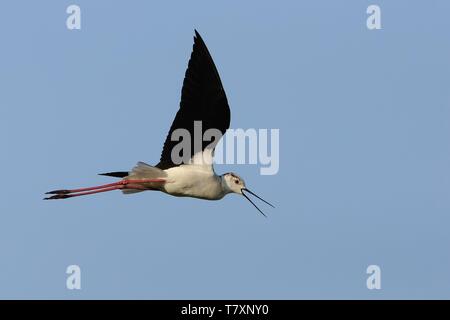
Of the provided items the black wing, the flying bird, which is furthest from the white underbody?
the black wing

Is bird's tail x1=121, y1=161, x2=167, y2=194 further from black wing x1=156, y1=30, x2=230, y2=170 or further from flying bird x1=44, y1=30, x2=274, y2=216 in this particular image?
black wing x1=156, y1=30, x2=230, y2=170

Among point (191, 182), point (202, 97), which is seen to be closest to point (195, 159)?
point (191, 182)

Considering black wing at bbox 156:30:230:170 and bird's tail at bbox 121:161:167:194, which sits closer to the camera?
black wing at bbox 156:30:230:170

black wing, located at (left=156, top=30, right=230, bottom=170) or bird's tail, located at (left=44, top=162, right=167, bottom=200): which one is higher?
black wing, located at (left=156, top=30, right=230, bottom=170)

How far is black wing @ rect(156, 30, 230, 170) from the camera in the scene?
20.3 metres

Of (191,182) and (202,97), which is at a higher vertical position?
(202,97)

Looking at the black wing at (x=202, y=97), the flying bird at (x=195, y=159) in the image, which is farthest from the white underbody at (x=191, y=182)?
the black wing at (x=202, y=97)

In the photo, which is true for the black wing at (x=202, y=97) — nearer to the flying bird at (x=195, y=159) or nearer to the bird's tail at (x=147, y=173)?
the flying bird at (x=195, y=159)

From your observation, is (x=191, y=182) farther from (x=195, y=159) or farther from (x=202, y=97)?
(x=202, y=97)

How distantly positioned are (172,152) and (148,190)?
666mm

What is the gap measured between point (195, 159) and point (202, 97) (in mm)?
1019

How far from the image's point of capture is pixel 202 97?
20.5m
